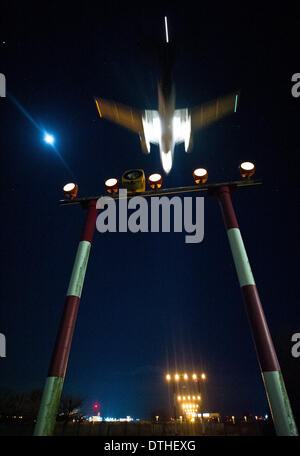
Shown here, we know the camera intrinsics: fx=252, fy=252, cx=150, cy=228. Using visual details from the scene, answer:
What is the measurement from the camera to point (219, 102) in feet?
29.8

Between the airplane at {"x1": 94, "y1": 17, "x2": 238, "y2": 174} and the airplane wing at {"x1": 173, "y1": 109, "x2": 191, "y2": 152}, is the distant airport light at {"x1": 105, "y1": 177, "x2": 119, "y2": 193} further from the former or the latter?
the airplane wing at {"x1": 173, "y1": 109, "x2": 191, "y2": 152}

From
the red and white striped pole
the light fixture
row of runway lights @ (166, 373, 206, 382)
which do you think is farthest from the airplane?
row of runway lights @ (166, 373, 206, 382)

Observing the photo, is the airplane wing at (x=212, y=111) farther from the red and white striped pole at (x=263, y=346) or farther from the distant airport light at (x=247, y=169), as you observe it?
the red and white striped pole at (x=263, y=346)

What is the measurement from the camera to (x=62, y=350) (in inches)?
244

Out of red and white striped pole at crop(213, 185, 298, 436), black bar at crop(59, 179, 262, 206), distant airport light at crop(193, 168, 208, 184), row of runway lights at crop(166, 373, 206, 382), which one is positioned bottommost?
red and white striped pole at crop(213, 185, 298, 436)

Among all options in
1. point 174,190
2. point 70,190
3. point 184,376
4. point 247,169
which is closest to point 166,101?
point 174,190

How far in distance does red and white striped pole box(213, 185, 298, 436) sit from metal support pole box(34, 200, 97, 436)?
14.4ft

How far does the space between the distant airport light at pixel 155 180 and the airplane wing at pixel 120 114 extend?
8.15 feet

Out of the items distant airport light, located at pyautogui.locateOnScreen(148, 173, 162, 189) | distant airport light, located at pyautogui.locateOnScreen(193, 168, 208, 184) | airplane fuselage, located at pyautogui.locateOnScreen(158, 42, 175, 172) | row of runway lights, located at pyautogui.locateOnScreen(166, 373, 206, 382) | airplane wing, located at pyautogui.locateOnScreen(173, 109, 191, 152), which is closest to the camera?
distant airport light, located at pyautogui.locateOnScreen(193, 168, 208, 184)

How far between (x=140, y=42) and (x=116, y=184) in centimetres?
692

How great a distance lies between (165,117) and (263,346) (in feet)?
30.4

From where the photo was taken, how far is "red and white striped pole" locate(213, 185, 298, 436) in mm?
4930
